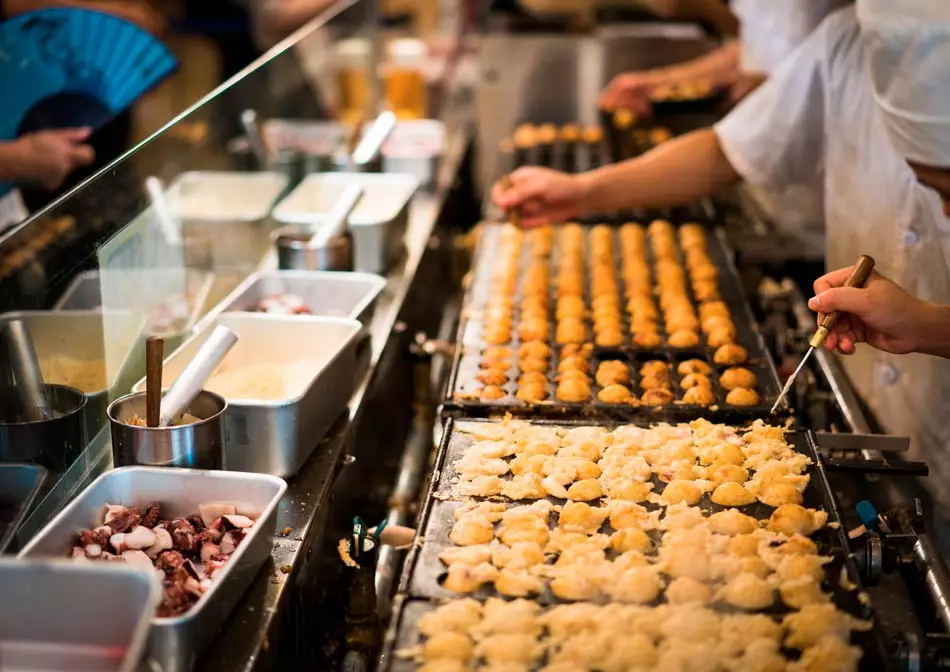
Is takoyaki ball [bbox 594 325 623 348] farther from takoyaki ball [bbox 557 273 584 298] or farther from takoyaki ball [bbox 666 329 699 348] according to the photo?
takoyaki ball [bbox 557 273 584 298]

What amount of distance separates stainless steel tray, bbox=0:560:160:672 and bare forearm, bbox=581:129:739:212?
217 cm

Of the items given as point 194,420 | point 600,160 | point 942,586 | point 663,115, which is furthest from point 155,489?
point 663,115

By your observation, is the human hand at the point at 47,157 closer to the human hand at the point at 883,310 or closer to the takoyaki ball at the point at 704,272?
the takoyaki ball at the point at 704,272

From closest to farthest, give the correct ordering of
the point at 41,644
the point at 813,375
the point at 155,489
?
the point at 41,644 → the point at 155,489 → the point at 813,375

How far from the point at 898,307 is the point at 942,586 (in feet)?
1.65

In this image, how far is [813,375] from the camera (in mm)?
2623

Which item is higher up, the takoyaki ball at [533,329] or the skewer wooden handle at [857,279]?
the skewer wooden handle at [857,279]

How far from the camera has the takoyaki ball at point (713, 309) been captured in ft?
8.75

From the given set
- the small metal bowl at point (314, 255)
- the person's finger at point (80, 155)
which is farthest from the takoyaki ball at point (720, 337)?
the person's finger at point (80, 155)

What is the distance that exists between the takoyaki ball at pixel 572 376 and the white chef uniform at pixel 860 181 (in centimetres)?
81

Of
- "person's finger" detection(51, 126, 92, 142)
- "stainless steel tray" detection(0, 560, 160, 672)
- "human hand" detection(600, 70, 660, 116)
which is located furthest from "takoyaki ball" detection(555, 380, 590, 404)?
"human hand" detection(600, 70, 660, 116)

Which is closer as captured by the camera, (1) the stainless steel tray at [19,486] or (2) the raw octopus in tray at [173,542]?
(2) the raw octopus in tray at [173,542]

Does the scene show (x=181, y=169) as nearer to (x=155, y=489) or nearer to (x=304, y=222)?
(x=304, y=222)

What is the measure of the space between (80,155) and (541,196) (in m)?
1.31
